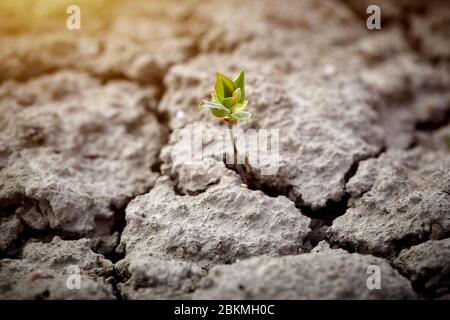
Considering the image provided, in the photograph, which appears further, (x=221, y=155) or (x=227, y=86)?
(x=221, y=155)

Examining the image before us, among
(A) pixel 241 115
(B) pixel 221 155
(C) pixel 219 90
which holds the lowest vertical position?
(B) pixel 221 155

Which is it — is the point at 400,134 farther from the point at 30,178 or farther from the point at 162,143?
the point at 30,178

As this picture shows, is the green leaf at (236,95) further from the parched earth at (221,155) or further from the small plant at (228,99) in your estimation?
the parched earth at (221,155)

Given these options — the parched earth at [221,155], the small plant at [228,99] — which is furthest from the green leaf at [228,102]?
the parched earth at [221,155]

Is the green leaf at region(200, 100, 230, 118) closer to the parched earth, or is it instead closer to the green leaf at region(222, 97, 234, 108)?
the green leaf at region(222, 97, 234, 108)

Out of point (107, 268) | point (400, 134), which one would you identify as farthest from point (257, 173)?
point (400, 134)

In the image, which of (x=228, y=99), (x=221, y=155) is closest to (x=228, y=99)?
(x=228, y=99)

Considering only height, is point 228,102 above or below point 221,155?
above

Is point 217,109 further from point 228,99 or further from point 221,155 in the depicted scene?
point 221,155
